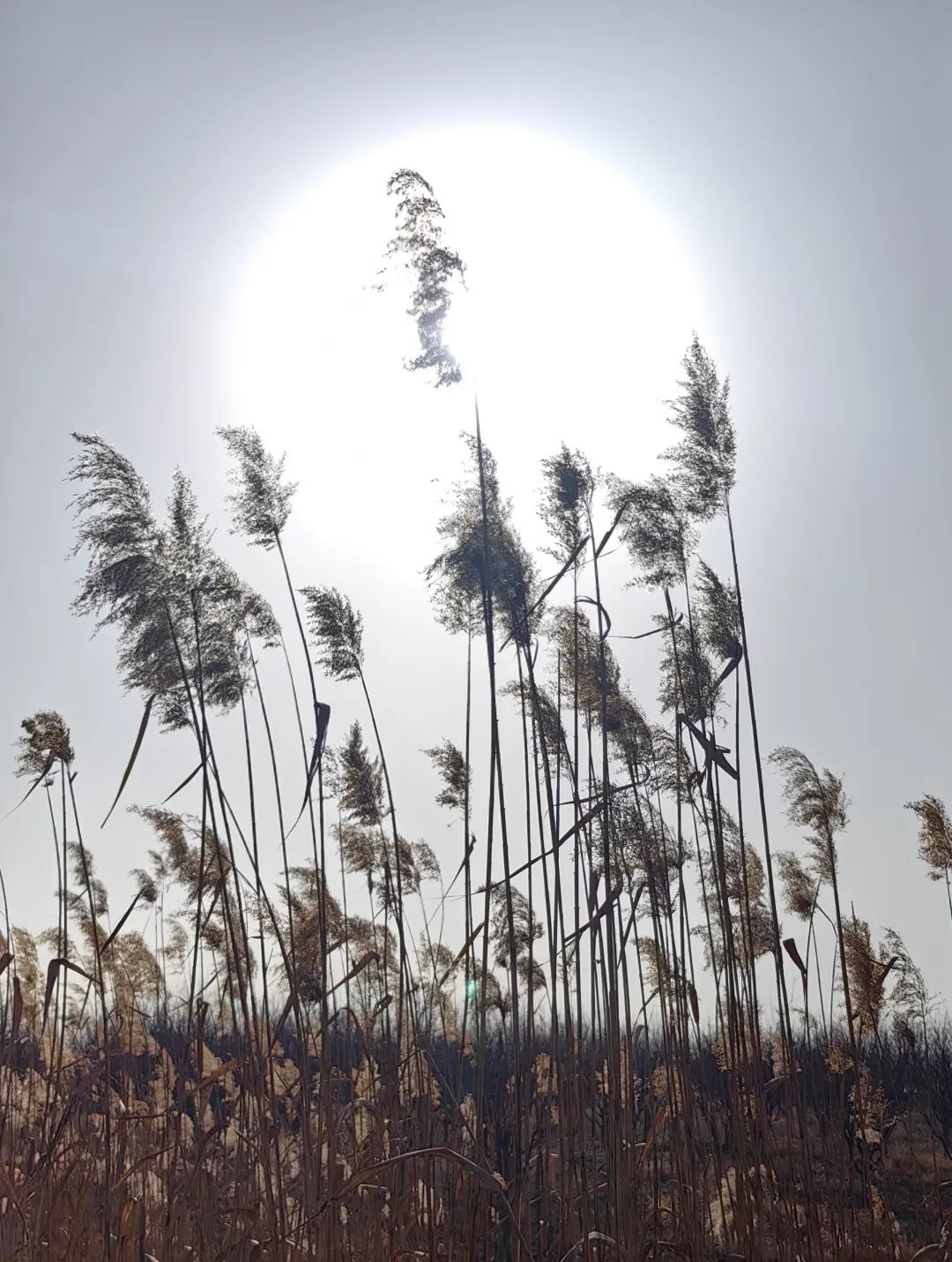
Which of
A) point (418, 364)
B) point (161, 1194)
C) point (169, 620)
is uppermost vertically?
point (418, 364)

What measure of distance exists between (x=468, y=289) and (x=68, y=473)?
171 cm

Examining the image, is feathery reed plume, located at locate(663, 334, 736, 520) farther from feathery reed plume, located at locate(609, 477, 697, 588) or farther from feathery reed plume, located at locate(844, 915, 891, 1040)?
feathery reed plume, located at locate(844, 915, 891, 1040)

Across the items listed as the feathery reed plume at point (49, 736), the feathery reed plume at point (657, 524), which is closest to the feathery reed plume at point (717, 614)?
the feathery reed plume at point (657, 524)

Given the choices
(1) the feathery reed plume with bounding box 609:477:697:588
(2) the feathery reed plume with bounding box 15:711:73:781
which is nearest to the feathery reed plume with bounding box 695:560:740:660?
(1) the feathery reed plume with bounding box 609:477:697:588

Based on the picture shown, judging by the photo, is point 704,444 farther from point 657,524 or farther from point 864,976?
point 864,976

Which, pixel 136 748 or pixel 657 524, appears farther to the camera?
pixel 657 524

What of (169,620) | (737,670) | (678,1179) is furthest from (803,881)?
(169,620)

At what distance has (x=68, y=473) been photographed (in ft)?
13.0

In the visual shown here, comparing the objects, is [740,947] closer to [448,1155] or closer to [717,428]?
[717,428]

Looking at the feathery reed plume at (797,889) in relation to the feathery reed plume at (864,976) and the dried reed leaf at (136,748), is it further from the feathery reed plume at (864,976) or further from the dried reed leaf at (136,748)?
the dried reed leaf at (136,748)

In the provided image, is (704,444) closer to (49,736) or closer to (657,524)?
(657,524)

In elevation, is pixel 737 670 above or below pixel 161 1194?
above

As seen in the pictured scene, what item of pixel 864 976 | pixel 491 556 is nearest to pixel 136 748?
pixel 491 556

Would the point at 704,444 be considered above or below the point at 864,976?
above
